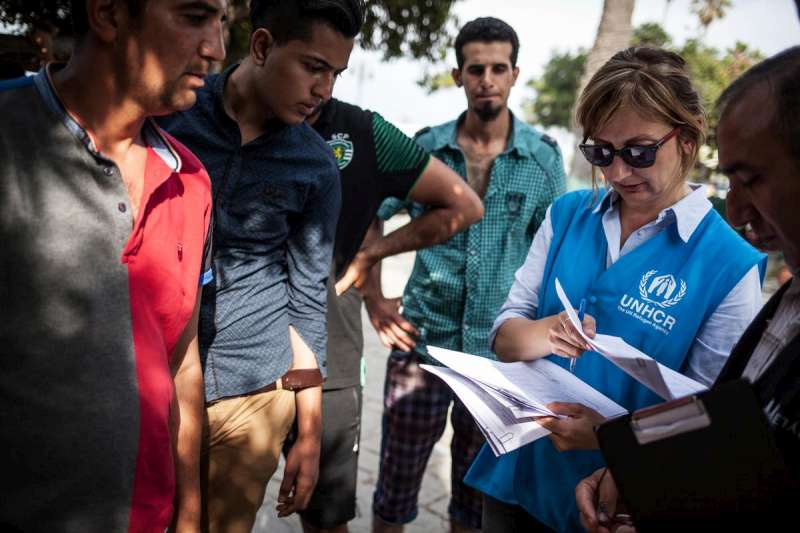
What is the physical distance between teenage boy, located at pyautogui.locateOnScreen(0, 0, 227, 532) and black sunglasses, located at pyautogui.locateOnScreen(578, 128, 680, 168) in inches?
43.3

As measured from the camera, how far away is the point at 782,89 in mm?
1148

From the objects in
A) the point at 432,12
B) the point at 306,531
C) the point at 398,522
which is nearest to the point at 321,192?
the point at 306,531

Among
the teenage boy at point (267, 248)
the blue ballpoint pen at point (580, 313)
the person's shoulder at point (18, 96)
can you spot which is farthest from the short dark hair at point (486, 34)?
the person's shoulder at point (18, 96)

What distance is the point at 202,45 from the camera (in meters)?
1.54

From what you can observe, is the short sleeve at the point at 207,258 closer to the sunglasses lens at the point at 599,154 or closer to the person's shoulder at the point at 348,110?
the sunglasses lens at the point at 599,154

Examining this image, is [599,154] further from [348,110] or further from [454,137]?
[454,137]

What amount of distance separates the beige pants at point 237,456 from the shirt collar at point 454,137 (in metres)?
1.94

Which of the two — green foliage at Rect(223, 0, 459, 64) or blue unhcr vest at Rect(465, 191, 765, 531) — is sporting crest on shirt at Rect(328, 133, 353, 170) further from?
green foliage at Rect(223, 0, 459, 64)

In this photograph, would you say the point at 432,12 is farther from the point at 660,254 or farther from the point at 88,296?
the point at 88,296

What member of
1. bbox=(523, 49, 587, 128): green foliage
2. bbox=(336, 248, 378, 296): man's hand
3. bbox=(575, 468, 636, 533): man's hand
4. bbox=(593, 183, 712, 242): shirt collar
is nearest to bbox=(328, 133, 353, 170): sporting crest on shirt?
bbox=(336, 248, 378, 296): man's hand

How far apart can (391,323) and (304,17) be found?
1678mm

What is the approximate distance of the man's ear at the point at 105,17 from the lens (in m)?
1.41

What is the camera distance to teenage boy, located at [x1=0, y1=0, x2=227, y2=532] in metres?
1.29

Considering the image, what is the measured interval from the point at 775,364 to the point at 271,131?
1.59 m
